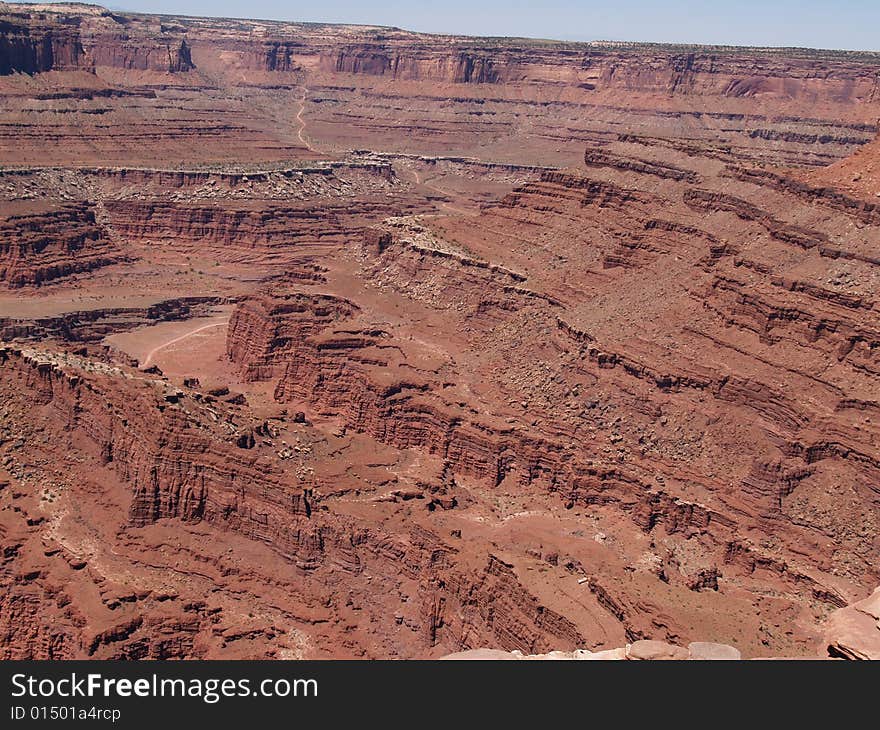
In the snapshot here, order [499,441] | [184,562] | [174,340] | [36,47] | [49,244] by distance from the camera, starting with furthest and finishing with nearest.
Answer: [36,47], [49,244], [174,340], [499,441], [184,562]

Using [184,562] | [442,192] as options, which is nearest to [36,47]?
[442,192]

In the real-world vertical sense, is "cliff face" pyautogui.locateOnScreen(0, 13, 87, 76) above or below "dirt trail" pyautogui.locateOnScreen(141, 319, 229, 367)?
above

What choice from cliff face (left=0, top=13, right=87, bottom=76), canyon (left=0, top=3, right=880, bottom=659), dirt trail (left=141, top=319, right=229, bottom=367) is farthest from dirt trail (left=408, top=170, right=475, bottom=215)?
canyon (left=0, top=3, right=880, bottom=659)

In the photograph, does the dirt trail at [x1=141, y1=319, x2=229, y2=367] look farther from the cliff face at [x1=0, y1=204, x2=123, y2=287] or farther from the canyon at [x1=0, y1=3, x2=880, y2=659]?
the cliff face at [x1=0, y1=204, x2=123, y2=287]

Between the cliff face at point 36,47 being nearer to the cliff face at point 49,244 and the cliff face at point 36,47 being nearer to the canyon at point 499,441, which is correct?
the cliff face at point 49,244

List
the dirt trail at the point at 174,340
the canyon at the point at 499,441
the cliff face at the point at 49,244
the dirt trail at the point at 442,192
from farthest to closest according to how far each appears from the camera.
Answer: the dirt trail at the point at 442,192 → the cliff face at the point at 49,244 → the dirt trail at the point at 174,340 → the canyon at the point at 499,441

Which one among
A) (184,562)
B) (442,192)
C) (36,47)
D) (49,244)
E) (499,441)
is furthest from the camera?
(442,192)

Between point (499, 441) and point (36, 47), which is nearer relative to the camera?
point (499, 441)

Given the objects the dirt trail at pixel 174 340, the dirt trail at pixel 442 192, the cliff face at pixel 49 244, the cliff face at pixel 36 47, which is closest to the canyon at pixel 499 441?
the dirt trail at pixel 174 340

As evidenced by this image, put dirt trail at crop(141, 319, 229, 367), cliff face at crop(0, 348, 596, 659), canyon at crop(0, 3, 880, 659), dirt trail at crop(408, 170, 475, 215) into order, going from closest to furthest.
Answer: cliff face at crop(0, 348, 596, 659) < canyon at crop(0, 3, 880, 659) < dirt trail at crop(141, 319, 229, 367) < dirt trail at crop(408, 170, 475, 215)

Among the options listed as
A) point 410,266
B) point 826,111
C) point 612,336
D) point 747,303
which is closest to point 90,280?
point 410,266

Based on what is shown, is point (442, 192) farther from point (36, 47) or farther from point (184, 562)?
point (184, 562)
